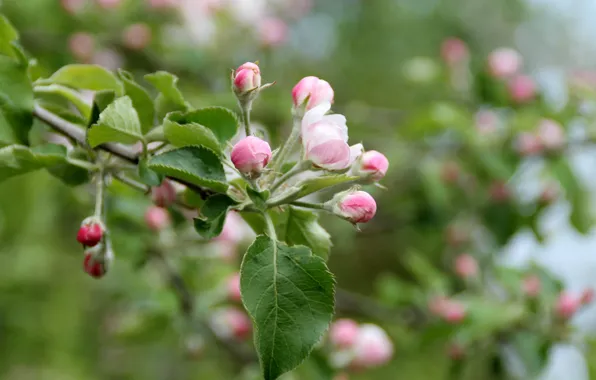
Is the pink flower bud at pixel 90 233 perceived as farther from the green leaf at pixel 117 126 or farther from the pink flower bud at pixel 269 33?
the pink flower bud at pixel 269 33

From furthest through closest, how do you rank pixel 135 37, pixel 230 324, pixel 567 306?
pixel 135 37, pixel 230 324, pixel 567 306

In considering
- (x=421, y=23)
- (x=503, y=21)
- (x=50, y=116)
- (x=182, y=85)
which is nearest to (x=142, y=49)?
(x=182, y=85)

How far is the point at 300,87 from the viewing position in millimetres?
516

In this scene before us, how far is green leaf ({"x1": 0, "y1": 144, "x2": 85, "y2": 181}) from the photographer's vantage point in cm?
51

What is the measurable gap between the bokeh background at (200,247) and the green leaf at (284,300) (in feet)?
1.74

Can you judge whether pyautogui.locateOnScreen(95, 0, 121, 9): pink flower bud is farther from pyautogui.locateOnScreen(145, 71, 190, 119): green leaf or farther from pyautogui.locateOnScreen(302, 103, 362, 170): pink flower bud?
pyautogui.locateOnScreen(302, 103, 362, 170): pink flower bud

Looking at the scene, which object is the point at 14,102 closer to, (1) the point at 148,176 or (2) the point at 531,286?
(1) the point at 148,176

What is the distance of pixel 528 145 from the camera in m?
1.36

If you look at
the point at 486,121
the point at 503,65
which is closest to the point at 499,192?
the point at 486,121

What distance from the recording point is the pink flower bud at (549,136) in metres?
1.34

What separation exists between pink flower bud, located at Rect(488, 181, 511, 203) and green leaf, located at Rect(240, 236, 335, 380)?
1104 millimetres

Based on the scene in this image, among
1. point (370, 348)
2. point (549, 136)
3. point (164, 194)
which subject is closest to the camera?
point (164, 194)

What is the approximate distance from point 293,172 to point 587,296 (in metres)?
0.75

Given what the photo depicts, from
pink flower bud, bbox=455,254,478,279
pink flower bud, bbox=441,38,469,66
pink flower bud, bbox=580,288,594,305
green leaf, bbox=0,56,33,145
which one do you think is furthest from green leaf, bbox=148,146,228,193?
pink flower bud, bbox=441,38,469,66
